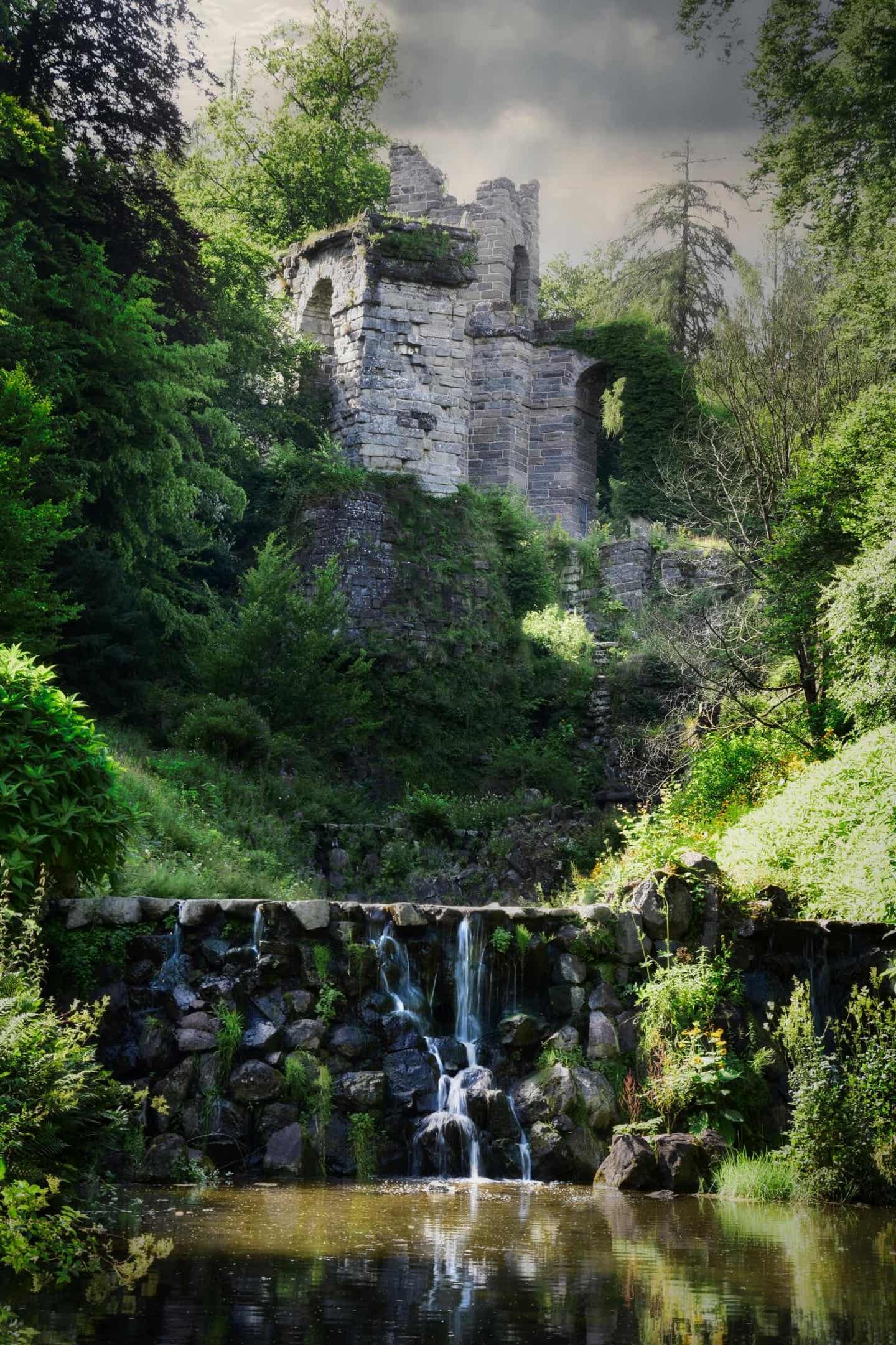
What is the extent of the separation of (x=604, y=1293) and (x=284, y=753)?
41.2 feet

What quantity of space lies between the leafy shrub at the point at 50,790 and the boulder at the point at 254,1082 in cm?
172

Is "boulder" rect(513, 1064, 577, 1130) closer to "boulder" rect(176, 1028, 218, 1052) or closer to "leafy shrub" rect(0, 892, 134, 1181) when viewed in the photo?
"boulder" rect(176, 1028, 218, 1052)

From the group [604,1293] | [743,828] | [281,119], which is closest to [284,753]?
[743,828]

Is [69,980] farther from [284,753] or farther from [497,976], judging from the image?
[284,753]

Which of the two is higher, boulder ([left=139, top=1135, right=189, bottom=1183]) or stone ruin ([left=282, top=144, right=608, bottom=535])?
stone ruin ([left=282, top=144, right=608, bottom=535])

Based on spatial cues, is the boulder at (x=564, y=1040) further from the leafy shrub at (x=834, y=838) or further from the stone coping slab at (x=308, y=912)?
the leafy shrub at (x=834, y=838)

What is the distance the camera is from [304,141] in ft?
106

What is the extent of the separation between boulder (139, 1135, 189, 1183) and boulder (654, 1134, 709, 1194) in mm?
2862

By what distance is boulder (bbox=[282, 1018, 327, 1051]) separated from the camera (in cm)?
936

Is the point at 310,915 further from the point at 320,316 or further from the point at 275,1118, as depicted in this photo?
the point at 320,316

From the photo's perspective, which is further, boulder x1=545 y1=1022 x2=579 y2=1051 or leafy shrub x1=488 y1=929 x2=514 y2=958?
leafy shrub x1=488 y1=929 x2=514 y2=958

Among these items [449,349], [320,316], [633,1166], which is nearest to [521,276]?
[320,316]

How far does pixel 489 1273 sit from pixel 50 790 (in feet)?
15.9

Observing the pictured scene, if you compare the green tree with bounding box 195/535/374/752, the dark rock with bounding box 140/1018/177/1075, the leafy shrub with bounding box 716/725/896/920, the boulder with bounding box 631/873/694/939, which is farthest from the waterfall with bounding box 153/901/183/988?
the green tree with bounding box 195/535/374/752
